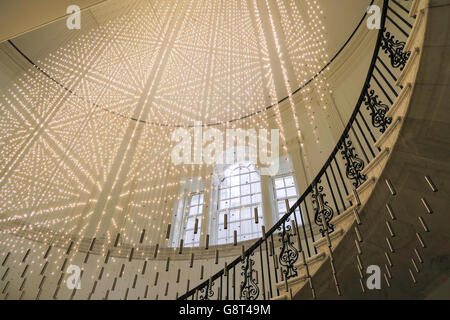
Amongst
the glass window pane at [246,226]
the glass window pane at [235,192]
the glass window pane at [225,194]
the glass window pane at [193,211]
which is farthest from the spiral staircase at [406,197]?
the glass window pane at [193,211]

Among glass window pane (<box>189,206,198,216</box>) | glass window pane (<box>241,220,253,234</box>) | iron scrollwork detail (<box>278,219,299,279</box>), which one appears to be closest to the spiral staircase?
iron scrollwork detail (<box>278,219,299,279</box>)

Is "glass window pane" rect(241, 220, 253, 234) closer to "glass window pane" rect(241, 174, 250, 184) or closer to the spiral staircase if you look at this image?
"glass window pane" rect(241, 174, 250, 184)

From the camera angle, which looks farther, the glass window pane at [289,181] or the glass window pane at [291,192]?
the glass window pane at [289,181]

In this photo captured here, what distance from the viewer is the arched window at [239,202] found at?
756 centimetres

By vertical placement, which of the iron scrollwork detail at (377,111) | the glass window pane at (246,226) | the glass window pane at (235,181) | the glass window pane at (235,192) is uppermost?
the glass window pane at (235,181)

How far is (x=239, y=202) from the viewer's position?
825 cm

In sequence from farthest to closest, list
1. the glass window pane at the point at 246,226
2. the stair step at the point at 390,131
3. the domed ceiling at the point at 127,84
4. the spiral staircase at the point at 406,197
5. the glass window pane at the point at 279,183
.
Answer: the glass window pane at the point at 279,183
the glass window pane at the point at 246,226
the domed ceiling at the point at 127,84
the stair step at the point at 390,131
the spiral staircase at the point at 406,197

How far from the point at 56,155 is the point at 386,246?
685cm

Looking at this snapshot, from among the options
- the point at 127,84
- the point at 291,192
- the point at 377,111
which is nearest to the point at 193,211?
the point at 291,192

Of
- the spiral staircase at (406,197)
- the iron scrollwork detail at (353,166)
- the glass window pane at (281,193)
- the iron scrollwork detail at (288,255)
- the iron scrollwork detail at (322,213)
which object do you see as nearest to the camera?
the spiral staircase at (406,197)

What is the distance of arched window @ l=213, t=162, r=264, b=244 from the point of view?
756 centimetres

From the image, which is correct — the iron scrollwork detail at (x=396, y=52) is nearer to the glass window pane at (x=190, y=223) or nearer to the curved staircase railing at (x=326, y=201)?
the curved staircase railing at (x=326, y=201)
